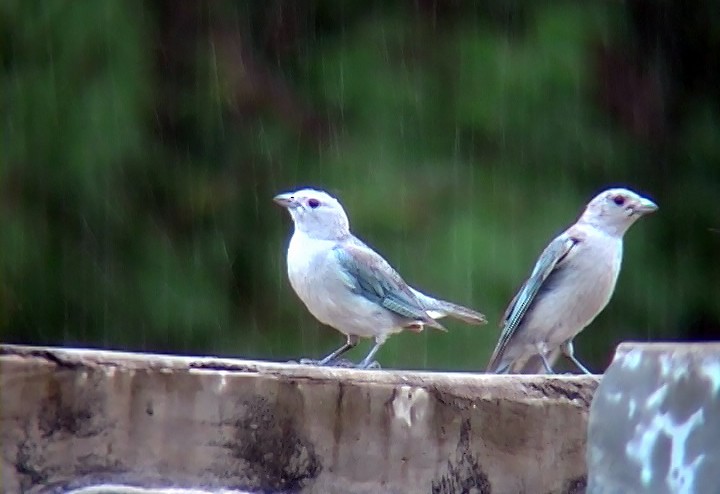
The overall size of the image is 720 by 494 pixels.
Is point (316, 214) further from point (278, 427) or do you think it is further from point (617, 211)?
point (278, 427)

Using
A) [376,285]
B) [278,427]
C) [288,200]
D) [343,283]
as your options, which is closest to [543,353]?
[376,285]

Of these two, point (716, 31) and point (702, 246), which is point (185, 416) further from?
point (716, 31)

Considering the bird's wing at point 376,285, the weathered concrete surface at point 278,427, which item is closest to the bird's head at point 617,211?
the bird's wing at point 376,285

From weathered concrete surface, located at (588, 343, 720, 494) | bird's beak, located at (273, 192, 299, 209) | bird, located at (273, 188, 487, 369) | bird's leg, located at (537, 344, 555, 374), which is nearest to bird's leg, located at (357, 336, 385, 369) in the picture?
bird, located at (273, 188, 487, 369)

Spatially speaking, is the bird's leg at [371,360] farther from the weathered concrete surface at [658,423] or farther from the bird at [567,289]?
the weathered concrete surface at [658,423]

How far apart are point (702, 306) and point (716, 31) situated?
1.52 metres

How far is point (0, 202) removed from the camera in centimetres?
626

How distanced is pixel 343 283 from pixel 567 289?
84 cm

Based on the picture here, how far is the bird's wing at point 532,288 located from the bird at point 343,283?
279 millimetres

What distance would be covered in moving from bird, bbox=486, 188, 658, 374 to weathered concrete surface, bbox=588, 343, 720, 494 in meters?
2.50

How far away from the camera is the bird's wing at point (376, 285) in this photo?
4.07 meters

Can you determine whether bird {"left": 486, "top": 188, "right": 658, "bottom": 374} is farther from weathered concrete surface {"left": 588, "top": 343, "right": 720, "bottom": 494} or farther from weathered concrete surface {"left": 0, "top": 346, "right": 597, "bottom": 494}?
weathered concrete surface {"left": 588, "top": 343, "right": 720, "bottom": 494}

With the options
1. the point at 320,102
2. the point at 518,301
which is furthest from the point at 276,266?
the point at 518,301

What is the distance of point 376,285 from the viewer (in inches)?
161
